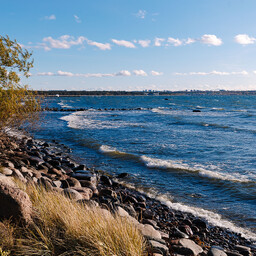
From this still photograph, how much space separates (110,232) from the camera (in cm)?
430

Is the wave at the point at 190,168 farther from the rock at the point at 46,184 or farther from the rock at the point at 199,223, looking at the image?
the rock at the point at 46,184

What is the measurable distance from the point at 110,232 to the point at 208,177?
919 cm

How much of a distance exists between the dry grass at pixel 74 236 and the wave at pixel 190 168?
8782 mm

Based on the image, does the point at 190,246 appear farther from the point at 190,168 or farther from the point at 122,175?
the point at 190,168

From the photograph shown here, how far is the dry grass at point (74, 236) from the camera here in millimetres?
4070

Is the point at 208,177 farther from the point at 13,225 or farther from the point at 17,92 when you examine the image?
the point at 13,225

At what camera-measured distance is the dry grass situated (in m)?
4.07

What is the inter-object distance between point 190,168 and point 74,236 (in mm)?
10395

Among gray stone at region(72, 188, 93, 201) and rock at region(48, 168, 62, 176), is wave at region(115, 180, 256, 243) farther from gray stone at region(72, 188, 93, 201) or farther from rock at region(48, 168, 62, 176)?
rock at region(48, 168, 62, 176)

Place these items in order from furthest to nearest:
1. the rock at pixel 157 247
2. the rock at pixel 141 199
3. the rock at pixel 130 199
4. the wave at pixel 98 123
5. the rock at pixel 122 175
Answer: the wave at pixel 98 123 → the rock at pixel 122 175 → the rock at pixel 141 199 → the rock at pixel 130 199 → the rock at pixel 157 247

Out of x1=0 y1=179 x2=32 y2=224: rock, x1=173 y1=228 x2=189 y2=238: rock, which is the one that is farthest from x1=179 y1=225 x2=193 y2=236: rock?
x1=0 y1=179 x2=32 y2=224: rock

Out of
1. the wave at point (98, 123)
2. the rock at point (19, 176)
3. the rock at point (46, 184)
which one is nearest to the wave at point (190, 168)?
the rock at point (46, 184)

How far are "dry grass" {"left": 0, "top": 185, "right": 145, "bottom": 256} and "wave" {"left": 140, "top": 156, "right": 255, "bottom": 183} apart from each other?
8782 millimetres

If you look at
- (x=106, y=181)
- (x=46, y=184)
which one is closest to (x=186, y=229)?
(x=46, y=184)
